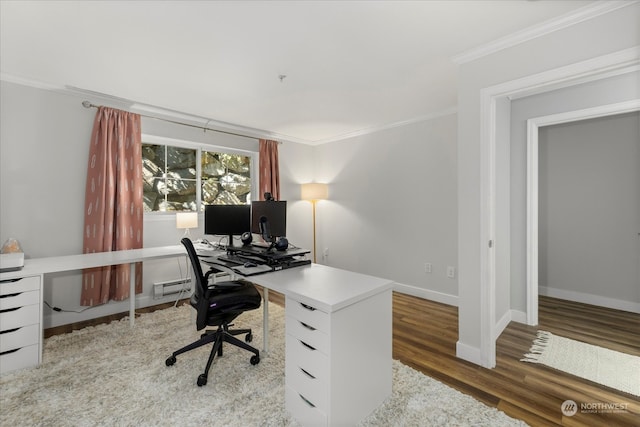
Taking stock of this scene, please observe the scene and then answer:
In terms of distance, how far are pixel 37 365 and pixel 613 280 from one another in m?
5.63

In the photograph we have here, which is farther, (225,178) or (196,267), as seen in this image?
(225,178)

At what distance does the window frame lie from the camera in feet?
11.6

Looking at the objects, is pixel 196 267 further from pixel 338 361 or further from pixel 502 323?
pixel 502 323

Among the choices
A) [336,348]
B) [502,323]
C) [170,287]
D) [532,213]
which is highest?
[532,213]

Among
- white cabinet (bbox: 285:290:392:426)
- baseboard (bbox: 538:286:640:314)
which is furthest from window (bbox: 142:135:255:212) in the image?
baseboard (bbox: 538:286:640:314)

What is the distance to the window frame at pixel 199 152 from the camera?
3549 mm

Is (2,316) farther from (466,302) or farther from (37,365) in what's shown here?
(466,302)

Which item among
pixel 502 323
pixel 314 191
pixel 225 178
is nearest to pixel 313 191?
pixel 314 191

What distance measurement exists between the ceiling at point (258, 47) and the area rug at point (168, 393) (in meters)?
2.38

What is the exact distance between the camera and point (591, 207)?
3.44m

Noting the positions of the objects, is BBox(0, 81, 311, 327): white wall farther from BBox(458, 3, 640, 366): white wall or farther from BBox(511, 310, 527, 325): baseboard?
BBox(511, 310, 527, 325): baseboard

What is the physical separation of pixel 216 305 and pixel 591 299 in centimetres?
424

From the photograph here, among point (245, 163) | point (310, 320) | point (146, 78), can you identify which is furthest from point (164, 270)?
point (310, 320)

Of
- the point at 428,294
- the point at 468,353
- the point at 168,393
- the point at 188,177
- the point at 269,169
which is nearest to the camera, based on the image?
the point at 168,393
